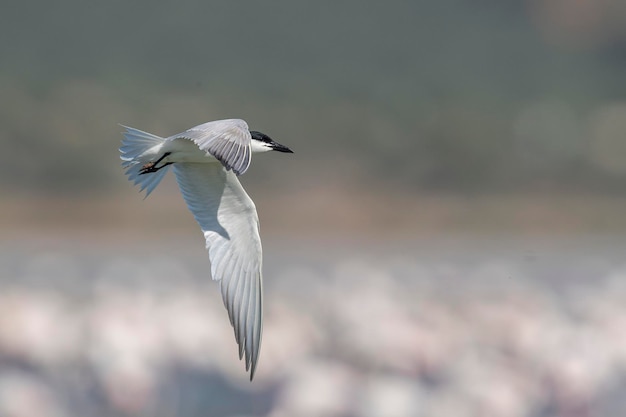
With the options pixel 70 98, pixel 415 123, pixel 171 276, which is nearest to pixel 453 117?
pixel 415 123

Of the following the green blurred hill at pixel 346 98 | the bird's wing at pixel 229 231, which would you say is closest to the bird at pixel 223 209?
the bird's wing at pixel 229 231

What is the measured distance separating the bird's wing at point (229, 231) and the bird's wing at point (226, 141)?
27 centimetres

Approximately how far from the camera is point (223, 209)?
9.37 feet

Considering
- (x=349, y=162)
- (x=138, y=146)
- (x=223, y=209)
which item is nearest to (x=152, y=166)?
(x=138, y=146)

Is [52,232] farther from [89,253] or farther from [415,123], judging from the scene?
[415,123]

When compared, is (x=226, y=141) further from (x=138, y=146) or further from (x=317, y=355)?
(x=317, y=355)

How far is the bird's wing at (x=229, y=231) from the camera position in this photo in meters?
2.79

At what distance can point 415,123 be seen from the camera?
10367 mm

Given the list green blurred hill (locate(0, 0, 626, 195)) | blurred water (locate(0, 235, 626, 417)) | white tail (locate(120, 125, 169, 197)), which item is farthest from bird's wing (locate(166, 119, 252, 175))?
green blurred hill (locate(0, 0, 626, 195))

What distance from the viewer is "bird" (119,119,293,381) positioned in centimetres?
268

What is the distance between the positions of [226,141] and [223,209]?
44cm

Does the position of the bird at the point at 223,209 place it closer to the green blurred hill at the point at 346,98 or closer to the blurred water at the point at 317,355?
the blurred water at the point at 317,355

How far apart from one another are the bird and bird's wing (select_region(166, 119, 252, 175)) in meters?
0.13

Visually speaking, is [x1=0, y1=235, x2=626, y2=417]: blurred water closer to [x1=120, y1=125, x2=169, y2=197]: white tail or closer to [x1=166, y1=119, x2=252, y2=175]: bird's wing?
[x1=120, y1=125, x2=169, y2=197]: white tail
